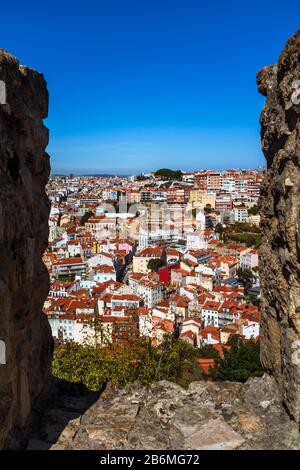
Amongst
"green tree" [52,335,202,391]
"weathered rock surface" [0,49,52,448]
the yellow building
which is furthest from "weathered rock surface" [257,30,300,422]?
the yellow building

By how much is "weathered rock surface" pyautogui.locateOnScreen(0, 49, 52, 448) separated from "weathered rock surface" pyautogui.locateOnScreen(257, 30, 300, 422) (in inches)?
103

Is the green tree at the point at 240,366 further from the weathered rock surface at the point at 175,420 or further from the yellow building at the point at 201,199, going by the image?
the yellow building at the point at 201,199

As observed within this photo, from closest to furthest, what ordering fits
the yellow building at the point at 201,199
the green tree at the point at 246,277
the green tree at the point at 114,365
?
the green tree at the point at 114,365, the green tree at the point at 246,277, the yellow building at the point at 201,199

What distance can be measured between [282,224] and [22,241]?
2.62 m

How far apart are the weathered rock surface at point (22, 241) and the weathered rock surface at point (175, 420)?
464 mm

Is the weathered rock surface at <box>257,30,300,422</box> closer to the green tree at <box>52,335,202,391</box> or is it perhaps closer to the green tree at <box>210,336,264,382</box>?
the green tree at <box>52,335,202,391</box>

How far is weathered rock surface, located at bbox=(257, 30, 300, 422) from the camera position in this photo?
4.23m

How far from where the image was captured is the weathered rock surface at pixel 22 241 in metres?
4.08

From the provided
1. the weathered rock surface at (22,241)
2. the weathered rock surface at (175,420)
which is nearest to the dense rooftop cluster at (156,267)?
the weathered rock surface at (175,420)

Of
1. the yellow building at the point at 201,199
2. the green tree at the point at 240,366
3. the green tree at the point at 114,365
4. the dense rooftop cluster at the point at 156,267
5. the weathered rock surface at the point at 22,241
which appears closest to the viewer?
the weathered rock surface at the point at 22,241

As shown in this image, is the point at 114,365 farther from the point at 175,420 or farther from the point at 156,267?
the point at 156,267
